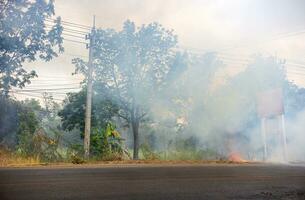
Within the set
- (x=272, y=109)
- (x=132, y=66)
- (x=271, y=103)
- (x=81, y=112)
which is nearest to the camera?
(x=272, y=109)

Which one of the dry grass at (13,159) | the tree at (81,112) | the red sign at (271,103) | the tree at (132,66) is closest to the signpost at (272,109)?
the red sign at (271,103)

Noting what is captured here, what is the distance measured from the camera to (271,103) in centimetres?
2395

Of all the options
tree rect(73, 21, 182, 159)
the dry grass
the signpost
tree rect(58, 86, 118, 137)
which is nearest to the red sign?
the signpost

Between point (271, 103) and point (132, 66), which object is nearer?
point (271, 103)

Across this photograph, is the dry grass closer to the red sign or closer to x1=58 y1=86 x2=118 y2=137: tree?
the red sign

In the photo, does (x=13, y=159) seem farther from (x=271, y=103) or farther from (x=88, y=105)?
(x=271, y=103)

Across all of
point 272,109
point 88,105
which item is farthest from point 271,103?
point 88,105

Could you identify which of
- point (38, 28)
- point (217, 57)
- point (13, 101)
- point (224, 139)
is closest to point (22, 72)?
point (38, 28)

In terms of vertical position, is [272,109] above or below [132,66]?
below

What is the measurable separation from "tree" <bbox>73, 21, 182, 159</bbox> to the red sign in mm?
8981

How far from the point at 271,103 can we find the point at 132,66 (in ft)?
37.5

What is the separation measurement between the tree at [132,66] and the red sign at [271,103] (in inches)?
354

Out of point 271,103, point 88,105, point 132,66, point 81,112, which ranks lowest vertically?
point 88,105

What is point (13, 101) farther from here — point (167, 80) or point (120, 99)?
point (167, 80)
